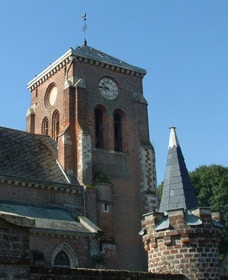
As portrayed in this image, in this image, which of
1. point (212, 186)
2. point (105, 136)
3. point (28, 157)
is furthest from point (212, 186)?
point (28, 157)

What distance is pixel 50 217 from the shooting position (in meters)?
26.8

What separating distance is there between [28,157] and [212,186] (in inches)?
845

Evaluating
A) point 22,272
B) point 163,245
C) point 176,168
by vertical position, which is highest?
point 176,168

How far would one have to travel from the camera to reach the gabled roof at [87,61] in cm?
3384

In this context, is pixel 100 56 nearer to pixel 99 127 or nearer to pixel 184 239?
pixel 99 127

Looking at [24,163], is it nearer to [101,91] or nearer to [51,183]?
[51,183]

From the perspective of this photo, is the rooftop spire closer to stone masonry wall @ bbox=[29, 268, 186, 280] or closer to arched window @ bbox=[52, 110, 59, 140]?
stone masonry wall @ bbox=[29, 268, 186, 280]

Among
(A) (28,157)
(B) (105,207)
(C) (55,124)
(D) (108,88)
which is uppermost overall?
(D) (108,88)

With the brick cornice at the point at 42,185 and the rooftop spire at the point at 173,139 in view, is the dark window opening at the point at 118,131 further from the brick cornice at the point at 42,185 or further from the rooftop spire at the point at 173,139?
the rooftop spire at the point at 173,139

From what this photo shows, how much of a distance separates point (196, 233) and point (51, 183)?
1852 cm

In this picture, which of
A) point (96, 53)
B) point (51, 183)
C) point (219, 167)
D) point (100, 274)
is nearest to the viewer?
point (100, 274)

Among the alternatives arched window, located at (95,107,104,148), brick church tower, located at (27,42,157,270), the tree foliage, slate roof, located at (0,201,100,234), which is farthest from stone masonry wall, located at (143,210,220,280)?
the tree foliage

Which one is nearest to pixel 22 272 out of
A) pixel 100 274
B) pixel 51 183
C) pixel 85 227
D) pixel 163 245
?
pixel 100 274

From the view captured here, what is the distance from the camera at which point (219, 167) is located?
47.4 meters
